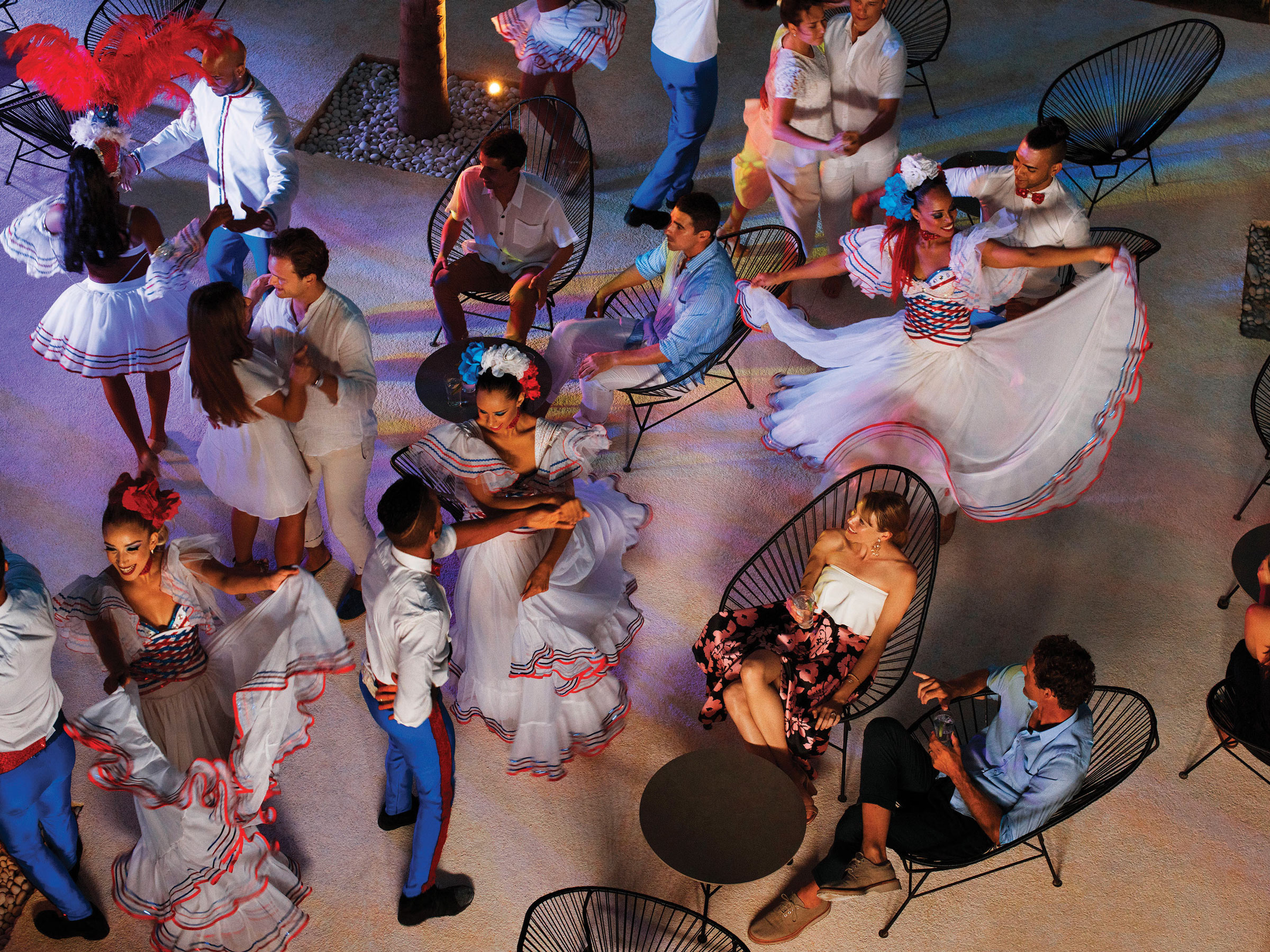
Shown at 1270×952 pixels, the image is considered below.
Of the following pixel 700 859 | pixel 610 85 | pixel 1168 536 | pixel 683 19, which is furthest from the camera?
pixel 610 85

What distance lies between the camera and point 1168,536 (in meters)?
5.00

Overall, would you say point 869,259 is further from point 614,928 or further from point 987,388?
point 614,928

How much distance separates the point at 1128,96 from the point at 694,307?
3868 millimetres

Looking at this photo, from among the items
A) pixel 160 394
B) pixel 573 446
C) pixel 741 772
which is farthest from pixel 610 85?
pixel 741 772

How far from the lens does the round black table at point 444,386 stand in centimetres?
452

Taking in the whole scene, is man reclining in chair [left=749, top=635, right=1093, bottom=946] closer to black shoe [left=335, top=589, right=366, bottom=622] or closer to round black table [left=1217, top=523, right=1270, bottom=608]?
round black table [left=1217, top=523, right=1270, bottom=608]

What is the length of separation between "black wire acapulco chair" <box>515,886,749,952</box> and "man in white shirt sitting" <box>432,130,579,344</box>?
250 cm

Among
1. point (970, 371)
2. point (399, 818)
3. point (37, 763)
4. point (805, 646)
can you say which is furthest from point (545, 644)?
point (970, 371)

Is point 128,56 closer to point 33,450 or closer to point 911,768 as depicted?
point 33,450

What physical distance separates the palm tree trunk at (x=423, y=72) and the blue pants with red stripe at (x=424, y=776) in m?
4.28

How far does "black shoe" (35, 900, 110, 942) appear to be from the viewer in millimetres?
3621

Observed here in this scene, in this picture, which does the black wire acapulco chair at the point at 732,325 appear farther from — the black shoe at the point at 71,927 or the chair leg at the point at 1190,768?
the black shoe at the point at 71,927

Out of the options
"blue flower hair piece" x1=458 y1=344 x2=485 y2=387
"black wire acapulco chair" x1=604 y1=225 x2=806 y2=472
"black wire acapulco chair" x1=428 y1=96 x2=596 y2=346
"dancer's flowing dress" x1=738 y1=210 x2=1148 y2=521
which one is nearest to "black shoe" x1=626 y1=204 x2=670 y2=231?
"black wire acapulco chair" x1=428 y1=96 x2=596 y2=346

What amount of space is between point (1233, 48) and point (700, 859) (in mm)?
7251
